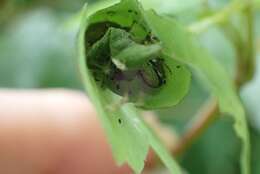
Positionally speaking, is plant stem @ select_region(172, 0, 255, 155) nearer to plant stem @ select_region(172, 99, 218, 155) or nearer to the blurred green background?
plant stem @ select_region(172, 99, 218, 155)

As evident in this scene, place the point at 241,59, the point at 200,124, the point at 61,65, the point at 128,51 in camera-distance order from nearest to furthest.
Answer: the point at 128,51, the point at 241,59, the point at 200,124, the point at 61,65

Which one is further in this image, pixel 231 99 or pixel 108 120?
pixel 231 99

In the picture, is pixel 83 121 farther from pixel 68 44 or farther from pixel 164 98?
pixel 164 98

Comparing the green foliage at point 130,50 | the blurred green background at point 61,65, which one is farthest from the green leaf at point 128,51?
the blurred green background at point 61,65

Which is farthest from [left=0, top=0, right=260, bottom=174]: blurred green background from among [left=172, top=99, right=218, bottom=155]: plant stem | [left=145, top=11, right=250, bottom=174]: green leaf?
[left=145, top=11, right=250, bottom=174]: green leaf

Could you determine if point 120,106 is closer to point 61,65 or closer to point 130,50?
point 130,50


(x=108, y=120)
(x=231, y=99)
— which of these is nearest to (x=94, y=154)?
(x=231, y=99)

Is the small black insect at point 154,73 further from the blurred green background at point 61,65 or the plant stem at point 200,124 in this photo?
the blurred green background at point 61,65

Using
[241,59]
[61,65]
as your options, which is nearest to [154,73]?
[241,59]
